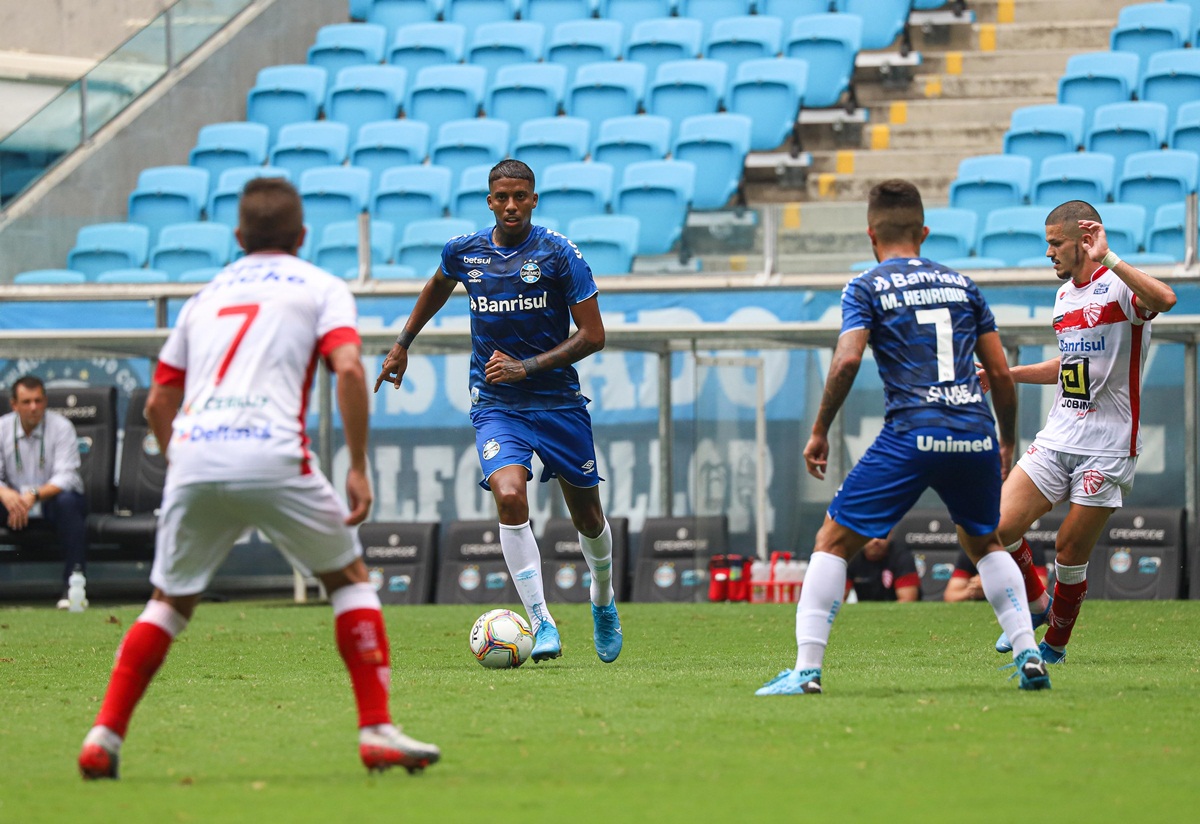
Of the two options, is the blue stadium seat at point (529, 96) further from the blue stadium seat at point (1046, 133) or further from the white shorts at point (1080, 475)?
the white shorts at point (1080, 475)

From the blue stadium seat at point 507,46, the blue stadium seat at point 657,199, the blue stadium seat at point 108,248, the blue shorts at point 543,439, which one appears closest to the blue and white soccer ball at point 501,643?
the blue shorts at point 543,439

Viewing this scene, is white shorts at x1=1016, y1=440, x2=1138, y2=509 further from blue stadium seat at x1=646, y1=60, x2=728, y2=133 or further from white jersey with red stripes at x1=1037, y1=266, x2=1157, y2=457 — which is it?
blue stadium seat at x1=646, y1=60, x2=728, y2=133

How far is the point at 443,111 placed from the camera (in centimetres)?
2030

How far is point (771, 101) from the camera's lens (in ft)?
62.4

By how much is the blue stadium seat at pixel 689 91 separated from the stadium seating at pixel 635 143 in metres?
0.49

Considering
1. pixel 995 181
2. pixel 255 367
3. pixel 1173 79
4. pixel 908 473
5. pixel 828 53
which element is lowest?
pixel 908 473

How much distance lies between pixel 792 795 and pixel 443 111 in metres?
16.6

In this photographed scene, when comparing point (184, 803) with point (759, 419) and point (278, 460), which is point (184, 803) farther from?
point (759, 419)

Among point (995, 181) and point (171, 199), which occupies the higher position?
point (995, 181)

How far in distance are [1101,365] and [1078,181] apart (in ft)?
28.3

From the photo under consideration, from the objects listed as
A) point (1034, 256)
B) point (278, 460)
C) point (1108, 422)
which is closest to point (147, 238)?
point (1034, 256)

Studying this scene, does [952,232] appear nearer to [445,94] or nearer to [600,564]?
[445,94]

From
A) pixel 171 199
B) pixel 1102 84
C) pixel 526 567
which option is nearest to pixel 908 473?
pixel 526 567

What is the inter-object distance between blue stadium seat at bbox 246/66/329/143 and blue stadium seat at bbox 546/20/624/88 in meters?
2.90
